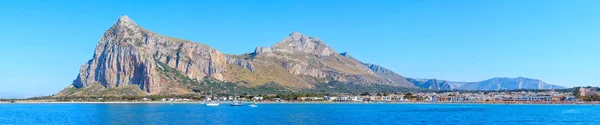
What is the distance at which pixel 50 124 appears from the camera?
79.4m

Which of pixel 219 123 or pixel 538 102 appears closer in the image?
pixel 219 123

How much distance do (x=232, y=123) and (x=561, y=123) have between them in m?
40.7

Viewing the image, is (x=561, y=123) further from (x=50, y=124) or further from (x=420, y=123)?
(x=50, y=124)

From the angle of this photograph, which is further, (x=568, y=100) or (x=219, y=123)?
(x=568, y=100)

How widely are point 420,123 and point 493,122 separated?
10332 mm

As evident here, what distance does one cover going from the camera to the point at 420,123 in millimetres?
78625

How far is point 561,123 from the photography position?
81.5 m

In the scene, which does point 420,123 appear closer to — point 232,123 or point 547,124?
point 547,124

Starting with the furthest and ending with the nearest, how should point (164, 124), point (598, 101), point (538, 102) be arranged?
point (538, 102)
point (598, 101)
point (164, 124)

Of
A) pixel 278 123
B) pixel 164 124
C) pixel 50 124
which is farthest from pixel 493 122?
pixel 50 124

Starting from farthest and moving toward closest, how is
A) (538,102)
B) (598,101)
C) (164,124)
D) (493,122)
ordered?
(538,102) < (598,101) < (493,122) < (164,124)

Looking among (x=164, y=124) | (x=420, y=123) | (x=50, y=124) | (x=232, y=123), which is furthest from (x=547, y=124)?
(x=50, y=124)

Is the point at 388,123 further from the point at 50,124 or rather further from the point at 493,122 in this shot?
the point at 50,124

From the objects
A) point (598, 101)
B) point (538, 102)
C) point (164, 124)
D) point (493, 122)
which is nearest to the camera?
point (164, 124)
